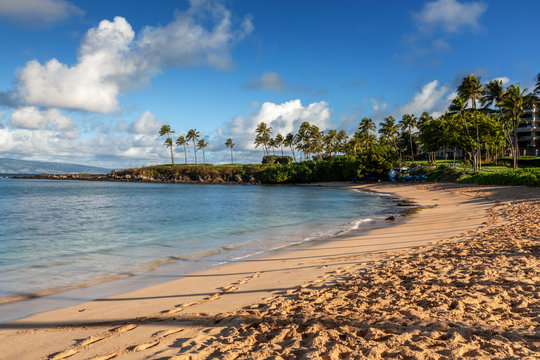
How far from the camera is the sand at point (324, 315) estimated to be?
419 centimetres

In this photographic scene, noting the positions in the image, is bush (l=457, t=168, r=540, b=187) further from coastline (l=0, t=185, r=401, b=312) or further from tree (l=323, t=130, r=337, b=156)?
tree (l=323, t=130, r=337, b=156)

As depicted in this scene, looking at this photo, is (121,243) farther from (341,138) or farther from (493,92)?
(341,138)

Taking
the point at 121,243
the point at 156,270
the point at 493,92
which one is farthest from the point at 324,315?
the point at 493,92

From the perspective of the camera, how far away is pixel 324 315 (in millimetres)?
5348

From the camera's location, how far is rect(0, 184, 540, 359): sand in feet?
13.7

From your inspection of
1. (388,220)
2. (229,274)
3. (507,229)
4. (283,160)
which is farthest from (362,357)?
(283,160)

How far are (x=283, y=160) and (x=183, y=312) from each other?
12082 centimetres

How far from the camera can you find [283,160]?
415ft

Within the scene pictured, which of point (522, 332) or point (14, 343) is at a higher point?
point (522, 332)

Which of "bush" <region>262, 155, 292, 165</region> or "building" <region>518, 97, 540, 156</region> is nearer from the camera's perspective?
"building" <region>518, 97, 540, 156</region>

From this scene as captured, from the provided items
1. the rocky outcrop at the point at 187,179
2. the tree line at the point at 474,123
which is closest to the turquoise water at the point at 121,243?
the tree line at the point at 474,123

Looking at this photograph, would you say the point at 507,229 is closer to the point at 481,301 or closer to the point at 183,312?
the point at 481,301

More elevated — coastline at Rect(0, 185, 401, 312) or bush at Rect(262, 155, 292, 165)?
bush at Rect(262, 155, 292, 165)

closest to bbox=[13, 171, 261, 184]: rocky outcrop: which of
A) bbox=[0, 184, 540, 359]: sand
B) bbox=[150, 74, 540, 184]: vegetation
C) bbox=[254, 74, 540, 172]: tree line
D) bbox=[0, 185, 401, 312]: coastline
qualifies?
bbox=[150, 74, 540, 184]: vegetation
